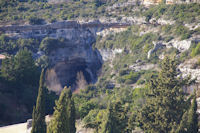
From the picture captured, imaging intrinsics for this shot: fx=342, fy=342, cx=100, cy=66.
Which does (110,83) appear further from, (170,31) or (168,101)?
(168,101)

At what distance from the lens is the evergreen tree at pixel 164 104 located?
21.4 m

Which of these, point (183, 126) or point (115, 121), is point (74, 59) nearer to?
point (115, 121)

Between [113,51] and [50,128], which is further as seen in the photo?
[113,51]

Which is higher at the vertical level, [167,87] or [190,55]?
[167,87]

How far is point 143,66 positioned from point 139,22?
13671 millimetres

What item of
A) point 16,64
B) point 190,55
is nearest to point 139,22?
point 190,55

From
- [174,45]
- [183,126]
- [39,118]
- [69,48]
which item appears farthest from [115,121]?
[69,48]

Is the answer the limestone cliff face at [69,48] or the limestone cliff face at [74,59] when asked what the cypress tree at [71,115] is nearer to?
the limestone cliff face at [74,59]

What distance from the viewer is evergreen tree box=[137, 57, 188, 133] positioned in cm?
2139

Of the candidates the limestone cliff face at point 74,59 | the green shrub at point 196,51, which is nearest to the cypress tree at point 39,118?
the green shrub at point 196,51

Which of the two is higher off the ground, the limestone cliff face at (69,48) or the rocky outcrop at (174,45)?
the rocky outcrop at (174,45)

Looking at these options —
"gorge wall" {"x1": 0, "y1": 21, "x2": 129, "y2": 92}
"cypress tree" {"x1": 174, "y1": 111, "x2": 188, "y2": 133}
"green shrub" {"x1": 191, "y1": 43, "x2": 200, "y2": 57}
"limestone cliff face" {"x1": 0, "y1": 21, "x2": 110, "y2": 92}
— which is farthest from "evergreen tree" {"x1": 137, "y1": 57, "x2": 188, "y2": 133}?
"limestone cliff face" {"x1": 0, "y1": 21, "x2": 110, "y2": 92}

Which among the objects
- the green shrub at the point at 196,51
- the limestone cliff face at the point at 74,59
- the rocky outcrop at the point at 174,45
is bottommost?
the limestone cliff face at the point at 74,59

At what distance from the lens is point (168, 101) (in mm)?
21531
